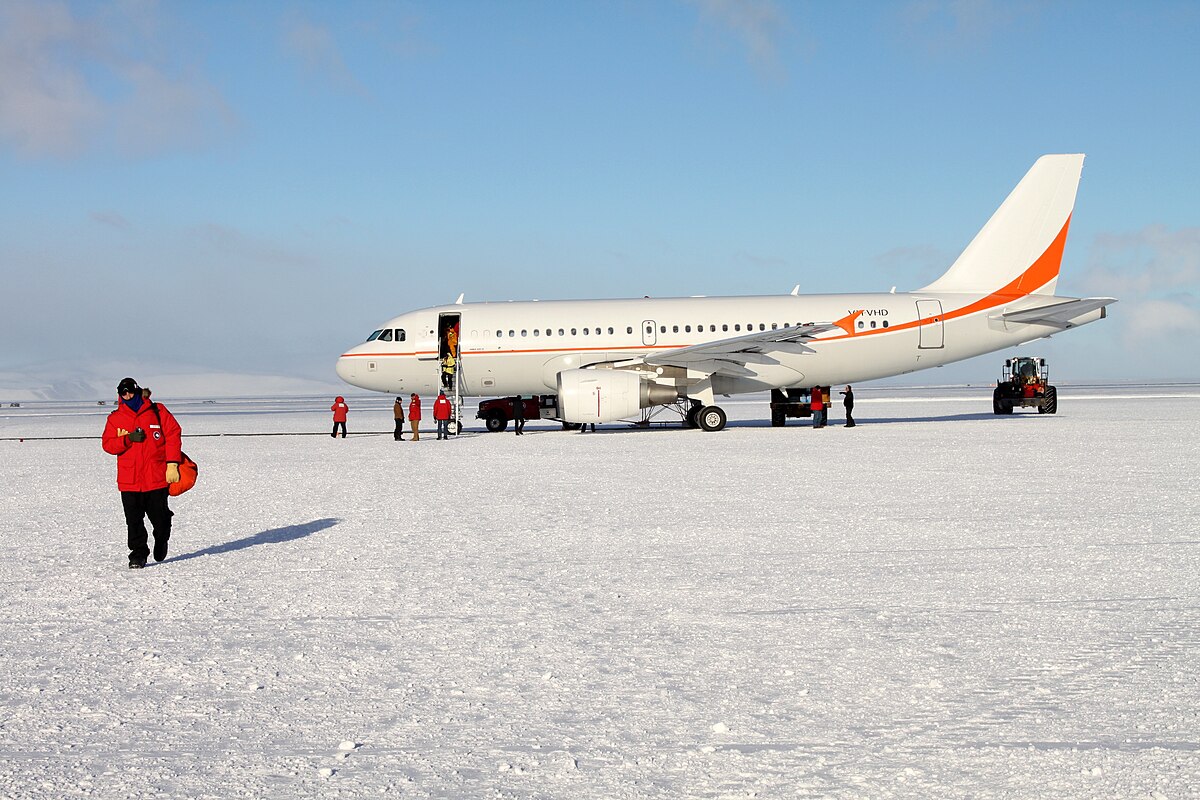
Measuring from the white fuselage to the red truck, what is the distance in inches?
14.6

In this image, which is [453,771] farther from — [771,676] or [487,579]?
[487,579]

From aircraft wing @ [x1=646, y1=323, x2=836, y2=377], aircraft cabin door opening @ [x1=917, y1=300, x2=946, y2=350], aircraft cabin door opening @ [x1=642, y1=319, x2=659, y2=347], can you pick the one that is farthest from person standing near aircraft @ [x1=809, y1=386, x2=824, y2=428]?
aircraft cabin door opening @ [x1=642, y1=319, x2=659, y2=347]

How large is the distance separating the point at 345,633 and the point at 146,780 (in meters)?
2.44

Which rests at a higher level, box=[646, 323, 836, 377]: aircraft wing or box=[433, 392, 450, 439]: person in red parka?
box=[646, 323, 836, 377]: aircraft wing

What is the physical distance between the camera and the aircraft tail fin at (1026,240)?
31.1 meters

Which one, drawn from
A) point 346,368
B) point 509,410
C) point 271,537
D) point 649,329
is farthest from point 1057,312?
point 271,537

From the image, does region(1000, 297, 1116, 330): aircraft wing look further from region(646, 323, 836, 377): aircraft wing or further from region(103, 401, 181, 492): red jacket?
region(103, 401, 181, 492): red jacket

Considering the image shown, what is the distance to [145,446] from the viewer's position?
30.0 feet

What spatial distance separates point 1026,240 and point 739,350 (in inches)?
393

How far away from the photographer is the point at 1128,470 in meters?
16.1

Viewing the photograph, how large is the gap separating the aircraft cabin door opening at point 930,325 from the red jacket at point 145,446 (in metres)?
24.6

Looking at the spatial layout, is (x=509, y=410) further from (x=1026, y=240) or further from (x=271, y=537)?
(x=271, y=537)

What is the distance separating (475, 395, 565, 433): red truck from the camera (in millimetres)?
30520

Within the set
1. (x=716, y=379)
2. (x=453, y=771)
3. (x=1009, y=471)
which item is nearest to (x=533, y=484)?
(x=1009, y=471)
